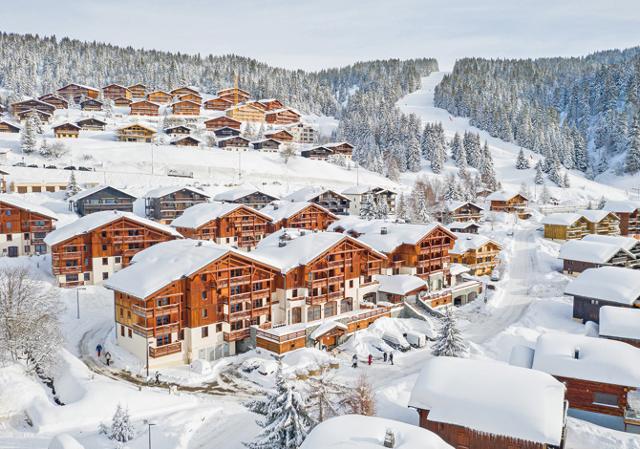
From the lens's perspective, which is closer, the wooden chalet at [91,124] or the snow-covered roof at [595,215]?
the snow-covered roof at [595,215]

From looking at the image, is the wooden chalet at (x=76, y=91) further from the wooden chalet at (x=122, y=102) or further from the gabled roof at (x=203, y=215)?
the gabled roof at (x=203, y=215)

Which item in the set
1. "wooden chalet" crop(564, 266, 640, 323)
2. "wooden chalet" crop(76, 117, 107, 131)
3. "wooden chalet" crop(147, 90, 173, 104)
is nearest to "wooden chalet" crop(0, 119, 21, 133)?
"wooden chalet" crop(76, 117, 107, 131)

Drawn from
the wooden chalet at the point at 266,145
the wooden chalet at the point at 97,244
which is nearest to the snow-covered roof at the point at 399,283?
the wooden chalet at the point at 97,244

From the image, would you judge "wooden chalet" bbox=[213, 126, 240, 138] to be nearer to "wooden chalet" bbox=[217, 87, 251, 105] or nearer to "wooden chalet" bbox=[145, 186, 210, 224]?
"wooden chalet" bbox=[217, 87, 251, 105]

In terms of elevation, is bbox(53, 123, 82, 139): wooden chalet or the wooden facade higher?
bbox(53, 123, 82, 139): wooden chalet

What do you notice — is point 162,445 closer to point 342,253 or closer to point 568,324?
point 342,253

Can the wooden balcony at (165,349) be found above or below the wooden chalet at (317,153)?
below
